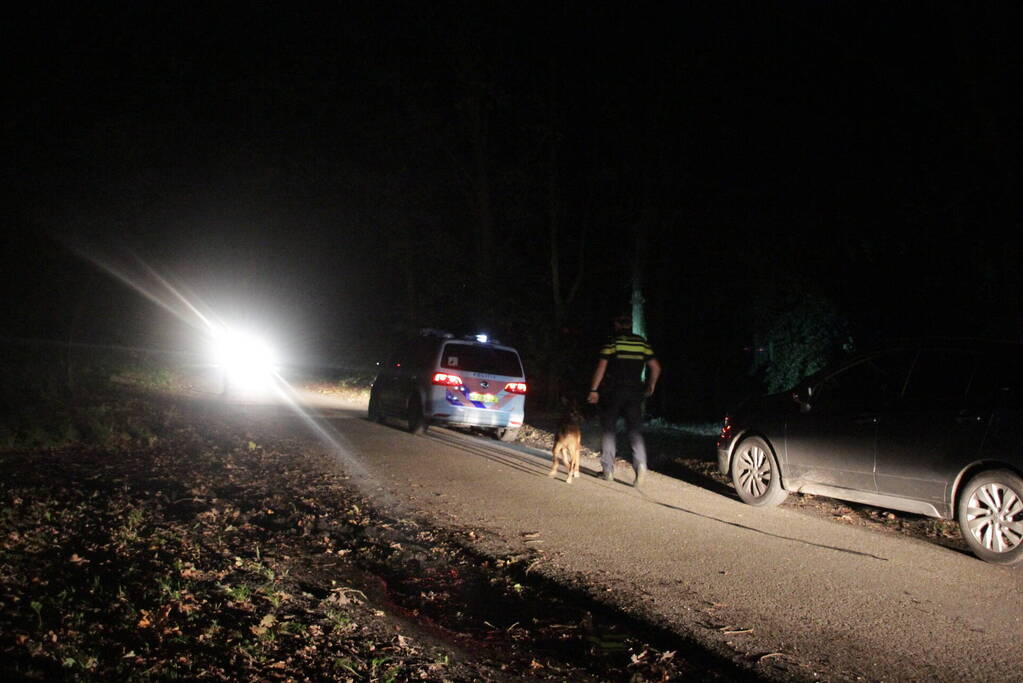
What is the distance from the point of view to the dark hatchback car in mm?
6211

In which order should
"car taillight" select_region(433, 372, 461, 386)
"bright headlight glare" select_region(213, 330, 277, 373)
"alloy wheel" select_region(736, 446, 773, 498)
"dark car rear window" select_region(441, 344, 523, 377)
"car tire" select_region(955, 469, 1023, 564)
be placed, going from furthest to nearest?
"bright headlight glare" select_region(213, 330, 277, 373) → "dark car rear window" select_region(441, 344, 523, 377) → "car taillight" select_region(433, 372, 461, 386) → "alloy wheel" select_region(736, 446, 773, 498) → "car tire" select_region(955, 469, 1023, 564)

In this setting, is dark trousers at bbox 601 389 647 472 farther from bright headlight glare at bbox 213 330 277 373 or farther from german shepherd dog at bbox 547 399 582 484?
bright headlight glare at bbox 213 330 277 373

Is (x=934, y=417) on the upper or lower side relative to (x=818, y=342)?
lower

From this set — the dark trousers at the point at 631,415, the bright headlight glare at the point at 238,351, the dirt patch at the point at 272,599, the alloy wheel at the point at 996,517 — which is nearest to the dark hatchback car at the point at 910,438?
the alloy wheel at the point at 996,517

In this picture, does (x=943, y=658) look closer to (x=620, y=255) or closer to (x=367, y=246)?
(x=620, y=255)

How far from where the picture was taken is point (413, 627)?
15.4ft

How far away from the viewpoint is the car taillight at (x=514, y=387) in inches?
528

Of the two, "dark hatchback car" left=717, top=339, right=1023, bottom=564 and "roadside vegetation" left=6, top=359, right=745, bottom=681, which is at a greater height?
"dark hatchback car" left=717, top=339, right=1023, bottom=564

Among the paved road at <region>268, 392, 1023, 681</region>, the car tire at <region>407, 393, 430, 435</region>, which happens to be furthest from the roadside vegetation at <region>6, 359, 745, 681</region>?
the car tire at <region>407, 393, 430, 435</region>

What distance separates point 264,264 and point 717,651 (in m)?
37.9

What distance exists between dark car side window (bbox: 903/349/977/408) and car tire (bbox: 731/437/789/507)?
1688mm

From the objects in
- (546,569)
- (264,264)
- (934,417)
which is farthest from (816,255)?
(264,264)

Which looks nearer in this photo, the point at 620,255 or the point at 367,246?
the point at 620,255

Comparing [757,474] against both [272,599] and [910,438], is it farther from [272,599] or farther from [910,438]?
[272,599]
